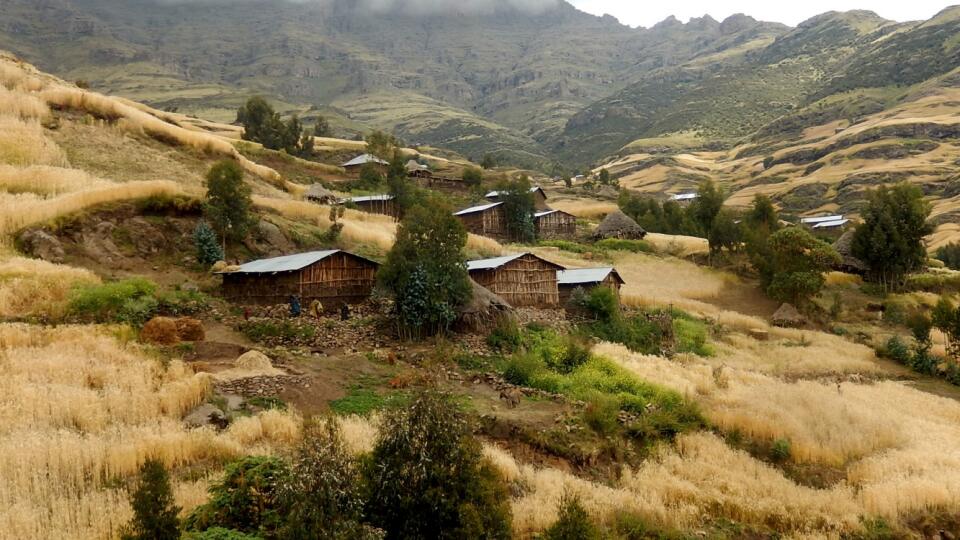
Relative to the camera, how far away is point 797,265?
1454 inches

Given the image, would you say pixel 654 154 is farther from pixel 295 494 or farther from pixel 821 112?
pixel 295 494

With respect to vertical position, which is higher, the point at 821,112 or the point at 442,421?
the point at 821,112

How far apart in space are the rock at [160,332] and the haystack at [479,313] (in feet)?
31.3

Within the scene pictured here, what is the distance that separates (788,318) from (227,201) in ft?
101

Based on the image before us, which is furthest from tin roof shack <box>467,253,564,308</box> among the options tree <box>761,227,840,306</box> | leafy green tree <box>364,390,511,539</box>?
leafy green tree <box>364,390,511,539</box>

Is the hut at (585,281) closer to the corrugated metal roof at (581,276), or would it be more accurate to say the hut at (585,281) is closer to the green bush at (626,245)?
the corrugated metal roof at (581,276)

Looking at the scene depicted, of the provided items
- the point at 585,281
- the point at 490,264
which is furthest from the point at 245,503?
the point at 585,281

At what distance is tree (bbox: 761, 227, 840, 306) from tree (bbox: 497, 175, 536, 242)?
20.5 m

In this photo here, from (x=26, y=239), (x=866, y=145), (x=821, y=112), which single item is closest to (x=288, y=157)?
(x=26, y=239)

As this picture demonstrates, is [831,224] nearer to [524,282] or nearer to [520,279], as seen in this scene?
[524,282]

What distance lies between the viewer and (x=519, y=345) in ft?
72.4

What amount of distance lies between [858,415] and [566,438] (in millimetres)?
9264

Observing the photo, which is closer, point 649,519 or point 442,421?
point 442,421

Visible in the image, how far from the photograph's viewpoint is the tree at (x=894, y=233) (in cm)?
4194
